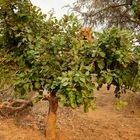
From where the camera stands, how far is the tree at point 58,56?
4277 millimetres

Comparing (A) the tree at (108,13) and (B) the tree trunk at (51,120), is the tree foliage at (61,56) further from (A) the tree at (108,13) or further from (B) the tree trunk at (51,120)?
(A) the tree at (108,13)

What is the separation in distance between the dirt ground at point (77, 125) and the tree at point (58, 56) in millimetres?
535

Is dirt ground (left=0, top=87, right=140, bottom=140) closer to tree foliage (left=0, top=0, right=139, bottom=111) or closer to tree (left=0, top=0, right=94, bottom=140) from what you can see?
tree (left=0, top=0, right=94, bottom=140)

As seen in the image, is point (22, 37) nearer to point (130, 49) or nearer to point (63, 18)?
point (63, 18)

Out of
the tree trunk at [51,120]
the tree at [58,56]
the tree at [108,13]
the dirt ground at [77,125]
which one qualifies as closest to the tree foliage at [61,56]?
the tree at [58,56]

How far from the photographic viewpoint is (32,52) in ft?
16.3

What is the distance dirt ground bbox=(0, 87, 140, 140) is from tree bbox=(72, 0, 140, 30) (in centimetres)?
278

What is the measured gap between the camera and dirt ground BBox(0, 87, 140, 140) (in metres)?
6.17

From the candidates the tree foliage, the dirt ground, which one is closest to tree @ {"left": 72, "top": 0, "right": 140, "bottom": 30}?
the dirt ground

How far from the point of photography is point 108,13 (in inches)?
420

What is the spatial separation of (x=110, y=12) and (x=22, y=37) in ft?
19.1

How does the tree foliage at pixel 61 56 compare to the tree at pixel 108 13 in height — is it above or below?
below

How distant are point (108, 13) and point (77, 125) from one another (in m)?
4.57

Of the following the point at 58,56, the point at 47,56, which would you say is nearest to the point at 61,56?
the point at 58,56
